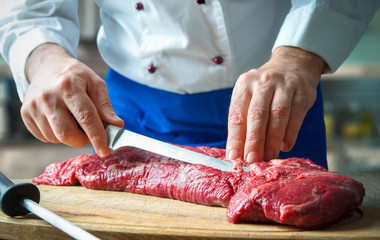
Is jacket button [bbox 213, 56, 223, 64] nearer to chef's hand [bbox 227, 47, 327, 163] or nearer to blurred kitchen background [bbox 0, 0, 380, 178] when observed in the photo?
chef's hand [bbox 227, 47, 327, 163]

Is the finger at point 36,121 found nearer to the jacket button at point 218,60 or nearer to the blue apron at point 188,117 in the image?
the blue apron at point 188,117

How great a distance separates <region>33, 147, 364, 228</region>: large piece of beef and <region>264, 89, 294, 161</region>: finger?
3.2 inches

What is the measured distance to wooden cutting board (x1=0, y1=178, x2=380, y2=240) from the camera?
975mm

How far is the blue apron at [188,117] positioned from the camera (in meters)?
1.70

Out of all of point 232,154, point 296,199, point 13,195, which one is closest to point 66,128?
point 13,195

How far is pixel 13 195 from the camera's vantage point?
1.12 m

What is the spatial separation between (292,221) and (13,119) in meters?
4.15

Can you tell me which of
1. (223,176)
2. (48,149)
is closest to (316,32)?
(223,176)

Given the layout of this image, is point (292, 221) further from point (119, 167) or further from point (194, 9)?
point (194, 9)

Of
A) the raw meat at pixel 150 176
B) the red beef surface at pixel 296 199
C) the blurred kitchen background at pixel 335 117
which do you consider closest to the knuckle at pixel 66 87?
the raw meat at pixel 150 176

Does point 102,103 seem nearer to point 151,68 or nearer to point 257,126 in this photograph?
point 151,68

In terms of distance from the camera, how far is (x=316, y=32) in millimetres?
1404

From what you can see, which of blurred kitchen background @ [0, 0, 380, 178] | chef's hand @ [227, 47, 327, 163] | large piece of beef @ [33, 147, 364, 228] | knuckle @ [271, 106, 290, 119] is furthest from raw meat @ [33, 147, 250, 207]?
blurred kitchen background @ [0, 0, 380, 178]

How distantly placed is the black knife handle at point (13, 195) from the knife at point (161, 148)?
34 cm
